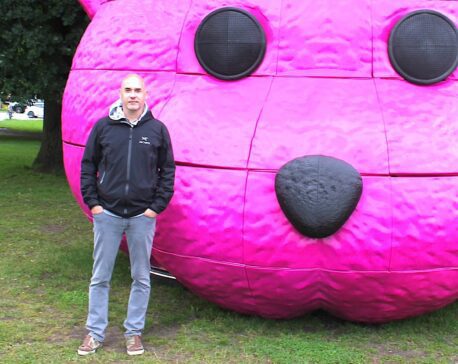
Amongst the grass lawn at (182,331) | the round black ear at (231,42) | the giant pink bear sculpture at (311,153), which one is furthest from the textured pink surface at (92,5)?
the grass lawn at (182,331)

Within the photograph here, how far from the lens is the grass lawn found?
12.9ft

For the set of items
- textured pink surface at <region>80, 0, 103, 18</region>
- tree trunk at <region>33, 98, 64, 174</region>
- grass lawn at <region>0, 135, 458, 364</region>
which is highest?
textured pink surface at <region>80, 0, 103, 18</region>

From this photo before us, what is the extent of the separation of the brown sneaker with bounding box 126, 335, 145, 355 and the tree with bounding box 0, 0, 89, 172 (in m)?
6.48

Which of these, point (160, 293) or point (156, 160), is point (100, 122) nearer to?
point (156, 160)

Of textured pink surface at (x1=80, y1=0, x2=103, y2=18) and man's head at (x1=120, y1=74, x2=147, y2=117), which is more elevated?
textured pink surface at (x1=80, y1=0, x2=103, y2=18)

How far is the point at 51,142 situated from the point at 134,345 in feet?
29.6

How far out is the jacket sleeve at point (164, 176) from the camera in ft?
12.2

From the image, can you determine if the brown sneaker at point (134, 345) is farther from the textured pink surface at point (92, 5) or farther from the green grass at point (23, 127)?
the green grass at point (23, 127)

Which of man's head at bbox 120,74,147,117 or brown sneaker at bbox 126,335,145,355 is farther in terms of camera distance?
brown sneaker at bbox 126,335,145,355

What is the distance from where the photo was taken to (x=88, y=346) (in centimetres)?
390

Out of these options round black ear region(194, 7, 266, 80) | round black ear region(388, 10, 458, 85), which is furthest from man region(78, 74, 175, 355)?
round black ear region(388, 10, 458, 85)

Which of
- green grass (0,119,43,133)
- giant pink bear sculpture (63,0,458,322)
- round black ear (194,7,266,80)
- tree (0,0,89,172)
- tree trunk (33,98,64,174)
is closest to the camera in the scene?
giant pink bear sculpture (63,0,458,322)

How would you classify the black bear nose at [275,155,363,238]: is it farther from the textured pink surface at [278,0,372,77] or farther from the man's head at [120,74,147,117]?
the man's head at [120,74,147,117]

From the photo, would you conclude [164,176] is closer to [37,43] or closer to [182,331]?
[182,331]
